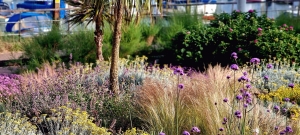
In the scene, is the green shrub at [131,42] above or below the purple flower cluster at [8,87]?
above

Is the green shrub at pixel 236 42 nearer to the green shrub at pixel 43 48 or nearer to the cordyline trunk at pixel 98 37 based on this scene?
the cordyline trunk at pixel 98 37

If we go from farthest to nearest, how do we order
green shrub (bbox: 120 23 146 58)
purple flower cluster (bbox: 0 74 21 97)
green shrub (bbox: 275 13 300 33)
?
green shrub (bbox: 275 13 300 33) → green shrub (bbox: 120 23 146 58) → purple flower cluster (bbox: 0 74 21 97)

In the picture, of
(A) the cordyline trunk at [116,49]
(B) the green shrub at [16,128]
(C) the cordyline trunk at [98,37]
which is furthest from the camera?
(C) the cordyline trunk at [98,37]

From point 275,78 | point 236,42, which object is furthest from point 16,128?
point 236,42

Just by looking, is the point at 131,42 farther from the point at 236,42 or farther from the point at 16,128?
the point at 16,128

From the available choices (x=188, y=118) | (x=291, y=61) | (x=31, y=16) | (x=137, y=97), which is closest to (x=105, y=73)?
(x=137, y=97)

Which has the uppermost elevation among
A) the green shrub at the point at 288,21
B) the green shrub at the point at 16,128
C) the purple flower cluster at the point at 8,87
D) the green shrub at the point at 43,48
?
the green shrub at the point at 288,21

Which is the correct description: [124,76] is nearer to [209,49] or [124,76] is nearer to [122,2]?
[122,2]

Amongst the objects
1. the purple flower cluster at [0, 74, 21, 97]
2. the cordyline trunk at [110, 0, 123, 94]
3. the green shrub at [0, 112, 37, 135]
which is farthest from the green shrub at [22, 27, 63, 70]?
the green shrub at [0, 112, 37, 135]

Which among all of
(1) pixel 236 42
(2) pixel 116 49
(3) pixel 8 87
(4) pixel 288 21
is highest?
(4) pixel 288 21

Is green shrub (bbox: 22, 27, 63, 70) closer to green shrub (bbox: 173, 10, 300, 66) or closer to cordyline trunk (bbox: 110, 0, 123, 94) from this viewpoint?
green shrub (bbox: 173, 10, 300, 66)

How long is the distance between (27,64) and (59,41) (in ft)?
2.91

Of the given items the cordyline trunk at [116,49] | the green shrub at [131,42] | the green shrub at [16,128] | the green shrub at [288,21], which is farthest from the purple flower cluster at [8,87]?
the green shrub at [288,21]

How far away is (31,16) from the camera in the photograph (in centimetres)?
1816
